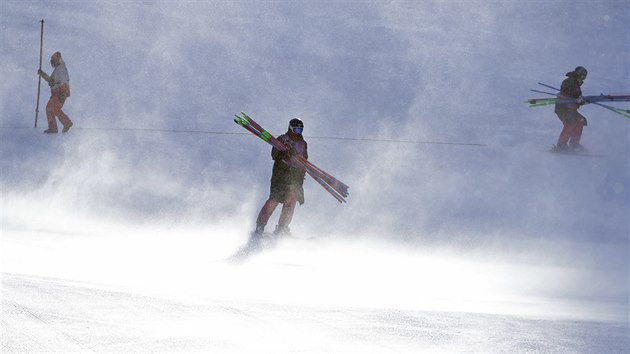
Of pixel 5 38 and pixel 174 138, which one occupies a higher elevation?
pixel 5 38

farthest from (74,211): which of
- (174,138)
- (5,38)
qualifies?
(5,38)

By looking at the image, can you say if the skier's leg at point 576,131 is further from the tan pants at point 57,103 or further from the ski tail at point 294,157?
the tan pants at point 57,103

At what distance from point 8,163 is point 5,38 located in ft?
30.8

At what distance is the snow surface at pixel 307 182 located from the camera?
11.2 meters

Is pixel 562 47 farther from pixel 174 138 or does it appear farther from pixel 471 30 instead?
pixel 174 138

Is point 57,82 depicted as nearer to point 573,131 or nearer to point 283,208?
point 283,208

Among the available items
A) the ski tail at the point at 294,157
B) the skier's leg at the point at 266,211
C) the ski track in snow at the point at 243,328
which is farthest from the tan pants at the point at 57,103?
the ski track in snow at the point at 243,328

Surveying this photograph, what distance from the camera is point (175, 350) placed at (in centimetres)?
981

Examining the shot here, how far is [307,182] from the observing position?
60.5 ft

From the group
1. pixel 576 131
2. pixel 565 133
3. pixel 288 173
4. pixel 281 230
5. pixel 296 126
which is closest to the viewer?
pixel 296 126

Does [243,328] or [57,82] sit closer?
[243,328]

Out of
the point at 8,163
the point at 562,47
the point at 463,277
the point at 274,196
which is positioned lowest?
the point at 463,277

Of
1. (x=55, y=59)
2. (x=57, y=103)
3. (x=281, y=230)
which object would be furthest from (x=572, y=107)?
(x=57, y=103)

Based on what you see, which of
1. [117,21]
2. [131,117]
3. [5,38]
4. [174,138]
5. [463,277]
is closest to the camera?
[463,277]
